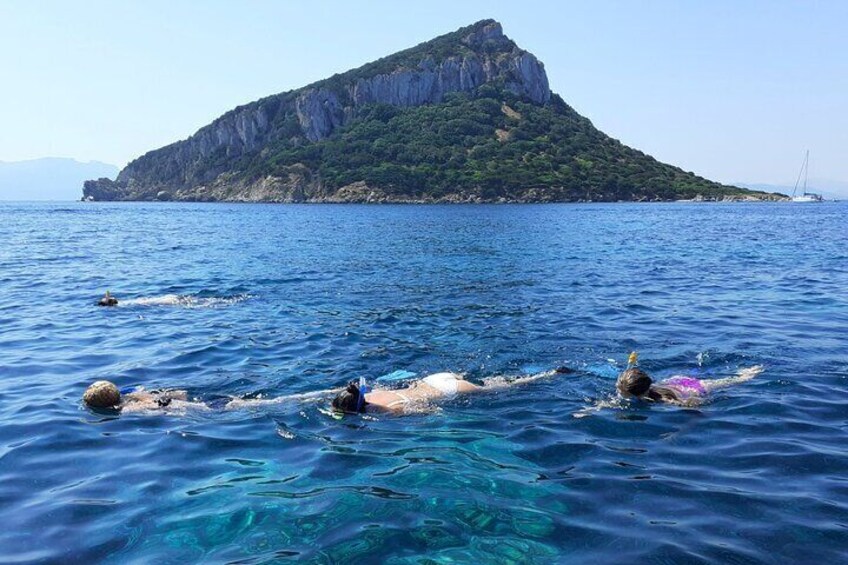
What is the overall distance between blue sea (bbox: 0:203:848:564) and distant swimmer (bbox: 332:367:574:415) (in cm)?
29

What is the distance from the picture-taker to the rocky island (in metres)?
145

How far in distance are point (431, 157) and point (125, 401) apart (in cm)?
15475

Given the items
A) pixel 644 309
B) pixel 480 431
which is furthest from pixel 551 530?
pixel 644 309

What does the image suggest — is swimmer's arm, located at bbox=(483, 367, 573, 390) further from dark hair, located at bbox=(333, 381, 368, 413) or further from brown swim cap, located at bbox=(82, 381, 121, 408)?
brown swim cap, located at bbox=(82, 381, 121, 408)

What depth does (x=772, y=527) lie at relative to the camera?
22.2 ft

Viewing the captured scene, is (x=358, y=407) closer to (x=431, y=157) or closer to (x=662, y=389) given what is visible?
(x=662, y=389)

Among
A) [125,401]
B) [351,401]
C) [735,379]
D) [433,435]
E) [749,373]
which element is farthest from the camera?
[749,373]

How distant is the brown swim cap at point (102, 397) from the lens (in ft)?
36.0

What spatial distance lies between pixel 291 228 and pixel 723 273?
4679 centimetres

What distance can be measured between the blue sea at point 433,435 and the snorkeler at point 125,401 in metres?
0.37

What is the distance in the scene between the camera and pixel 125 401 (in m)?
11.2

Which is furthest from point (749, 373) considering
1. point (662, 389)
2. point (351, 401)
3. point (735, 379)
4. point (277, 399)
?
point (277, 399)

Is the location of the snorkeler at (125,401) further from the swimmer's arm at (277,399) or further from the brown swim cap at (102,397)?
the swimmer's arm at (277,399)

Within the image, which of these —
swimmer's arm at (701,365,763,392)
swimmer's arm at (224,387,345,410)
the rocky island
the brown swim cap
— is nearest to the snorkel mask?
swimmer's arm at (224,387,345,410)
